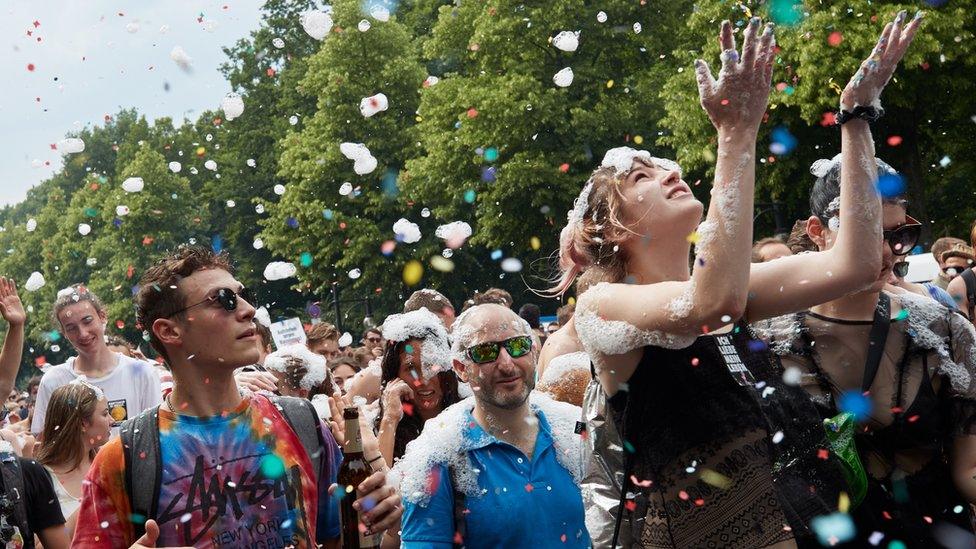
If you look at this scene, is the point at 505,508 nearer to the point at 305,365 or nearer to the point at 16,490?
the point at 16,490

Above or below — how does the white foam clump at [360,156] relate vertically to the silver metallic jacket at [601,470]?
above

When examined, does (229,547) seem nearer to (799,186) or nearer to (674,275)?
(674,275)

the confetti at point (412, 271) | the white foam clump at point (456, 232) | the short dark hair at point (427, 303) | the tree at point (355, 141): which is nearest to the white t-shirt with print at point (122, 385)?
the short dark hair at point (427, 303)

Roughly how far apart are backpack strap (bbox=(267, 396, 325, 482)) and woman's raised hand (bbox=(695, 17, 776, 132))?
157cm

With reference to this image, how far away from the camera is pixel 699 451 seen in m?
2.78

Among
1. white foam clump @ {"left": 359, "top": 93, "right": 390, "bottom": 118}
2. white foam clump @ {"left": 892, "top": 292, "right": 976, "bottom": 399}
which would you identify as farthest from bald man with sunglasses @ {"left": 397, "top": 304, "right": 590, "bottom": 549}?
white foam clump @ {"left": 359, "top": 93, "right": 390, "bottom": 118}

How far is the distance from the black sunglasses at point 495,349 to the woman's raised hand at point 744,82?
1597 millimetres

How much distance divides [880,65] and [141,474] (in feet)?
7.47

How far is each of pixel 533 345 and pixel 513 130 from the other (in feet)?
75.0

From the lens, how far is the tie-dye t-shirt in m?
3.18

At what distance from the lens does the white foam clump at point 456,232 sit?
29375 millimetres

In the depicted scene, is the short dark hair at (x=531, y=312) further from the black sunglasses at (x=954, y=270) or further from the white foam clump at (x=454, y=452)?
the white foam clump at (x=454, y=452)

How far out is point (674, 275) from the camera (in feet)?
9.92

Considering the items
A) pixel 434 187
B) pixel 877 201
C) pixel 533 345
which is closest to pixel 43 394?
pixel 533 345
